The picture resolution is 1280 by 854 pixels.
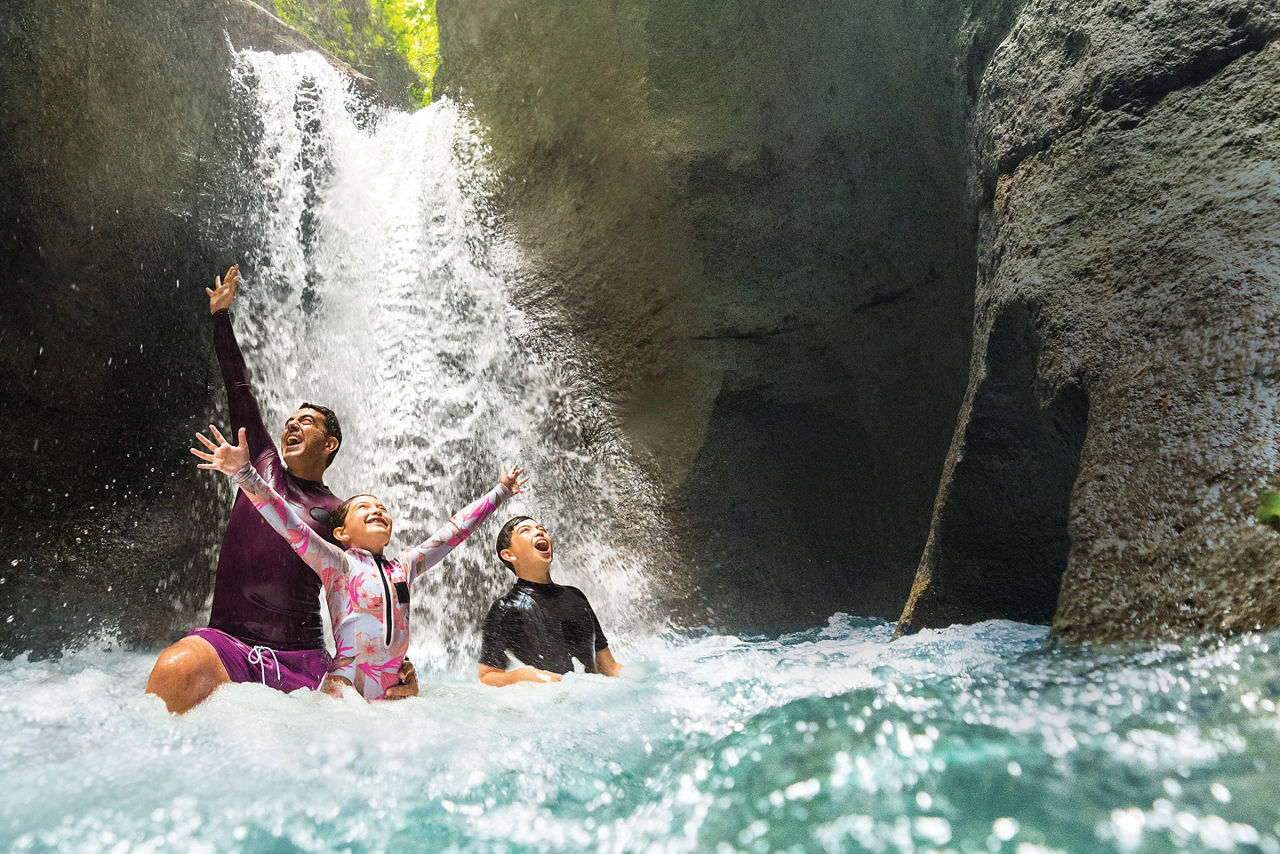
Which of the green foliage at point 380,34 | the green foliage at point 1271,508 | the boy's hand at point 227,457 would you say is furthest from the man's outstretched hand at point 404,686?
the green foliage at point 380,34

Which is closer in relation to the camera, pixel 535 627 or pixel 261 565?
pixel 261 565

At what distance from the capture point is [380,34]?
1265cm

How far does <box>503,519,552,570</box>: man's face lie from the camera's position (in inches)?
136

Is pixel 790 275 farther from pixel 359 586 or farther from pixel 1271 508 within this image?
pixel 1271 508

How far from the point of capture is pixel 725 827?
1761mm

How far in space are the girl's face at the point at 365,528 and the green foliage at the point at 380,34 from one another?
9136 mm

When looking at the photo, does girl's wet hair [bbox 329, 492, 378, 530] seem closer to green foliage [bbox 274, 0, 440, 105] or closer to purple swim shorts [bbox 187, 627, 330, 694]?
purple swim shorts [bbox 187, 627, 330, 694]

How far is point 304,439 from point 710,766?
6.41ft

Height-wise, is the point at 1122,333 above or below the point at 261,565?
above

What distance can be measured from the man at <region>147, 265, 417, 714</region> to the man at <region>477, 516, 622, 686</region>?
13.8 inches

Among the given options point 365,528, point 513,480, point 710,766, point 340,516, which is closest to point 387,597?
point 365,528

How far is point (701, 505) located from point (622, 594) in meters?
0.74

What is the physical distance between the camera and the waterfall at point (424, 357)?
17.1ft

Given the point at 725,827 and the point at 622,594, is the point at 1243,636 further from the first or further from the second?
the point at 622,594
